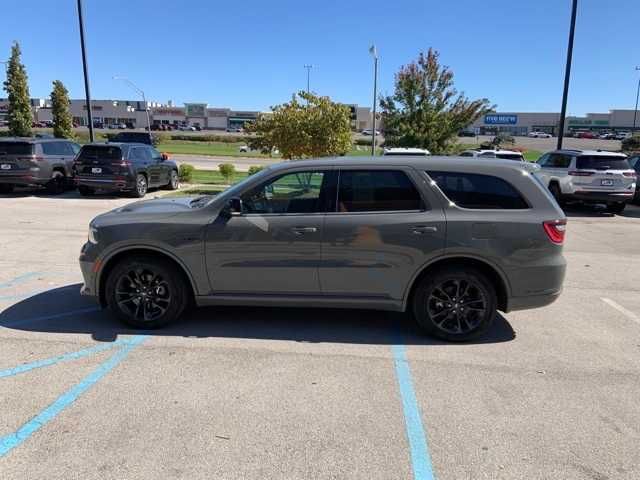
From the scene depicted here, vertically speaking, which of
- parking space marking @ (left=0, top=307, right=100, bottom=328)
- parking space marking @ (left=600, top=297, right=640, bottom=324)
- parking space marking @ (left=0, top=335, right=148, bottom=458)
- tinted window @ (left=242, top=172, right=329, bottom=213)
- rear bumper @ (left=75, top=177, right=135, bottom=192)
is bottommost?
parking space marking @ (left=600, top=297, right=640, bottom=324)

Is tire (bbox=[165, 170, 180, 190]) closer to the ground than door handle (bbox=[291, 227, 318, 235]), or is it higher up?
closer to the ground

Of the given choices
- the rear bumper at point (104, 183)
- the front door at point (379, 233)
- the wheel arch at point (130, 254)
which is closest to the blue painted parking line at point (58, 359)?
the wheel arch at point (130, 254)

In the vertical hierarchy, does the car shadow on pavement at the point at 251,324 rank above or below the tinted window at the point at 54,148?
below

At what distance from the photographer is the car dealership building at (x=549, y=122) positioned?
120294 millimetres

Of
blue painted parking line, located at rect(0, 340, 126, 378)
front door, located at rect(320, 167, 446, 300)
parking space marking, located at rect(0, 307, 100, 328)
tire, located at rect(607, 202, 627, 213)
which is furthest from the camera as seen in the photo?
tire, located at rect(607, 202, 627, 213)

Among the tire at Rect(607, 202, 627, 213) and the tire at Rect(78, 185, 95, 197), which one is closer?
the tire at Rect(607, 202, 627, 213)

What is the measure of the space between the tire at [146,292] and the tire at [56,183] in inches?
481

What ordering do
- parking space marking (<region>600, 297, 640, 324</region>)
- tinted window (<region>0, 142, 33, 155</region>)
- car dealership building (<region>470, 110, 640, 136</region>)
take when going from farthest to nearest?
car dealership building (<region>470, 110, 640, 136</region>)
tinted window (<region>0, 142, 33, 155</region>)
parking space marking (<region>600, 297, 640, 324</region>)

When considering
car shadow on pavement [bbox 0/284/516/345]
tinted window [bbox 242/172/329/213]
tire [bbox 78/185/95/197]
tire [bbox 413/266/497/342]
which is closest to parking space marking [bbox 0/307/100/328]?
car shadow on pavement [bbox 0/284/516/345]

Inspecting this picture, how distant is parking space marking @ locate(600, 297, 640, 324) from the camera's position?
5496mm

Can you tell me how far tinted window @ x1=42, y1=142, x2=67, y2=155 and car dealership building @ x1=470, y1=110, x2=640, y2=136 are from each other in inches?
4432

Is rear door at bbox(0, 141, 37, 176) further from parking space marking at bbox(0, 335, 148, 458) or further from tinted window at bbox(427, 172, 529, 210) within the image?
tinted window at bbox(427, 172, 529, 210)

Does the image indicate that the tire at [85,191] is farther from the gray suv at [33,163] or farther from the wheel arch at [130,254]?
the wheel arch at [130,254]

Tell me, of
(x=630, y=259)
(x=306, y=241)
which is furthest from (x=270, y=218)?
(x=630, y=259)
